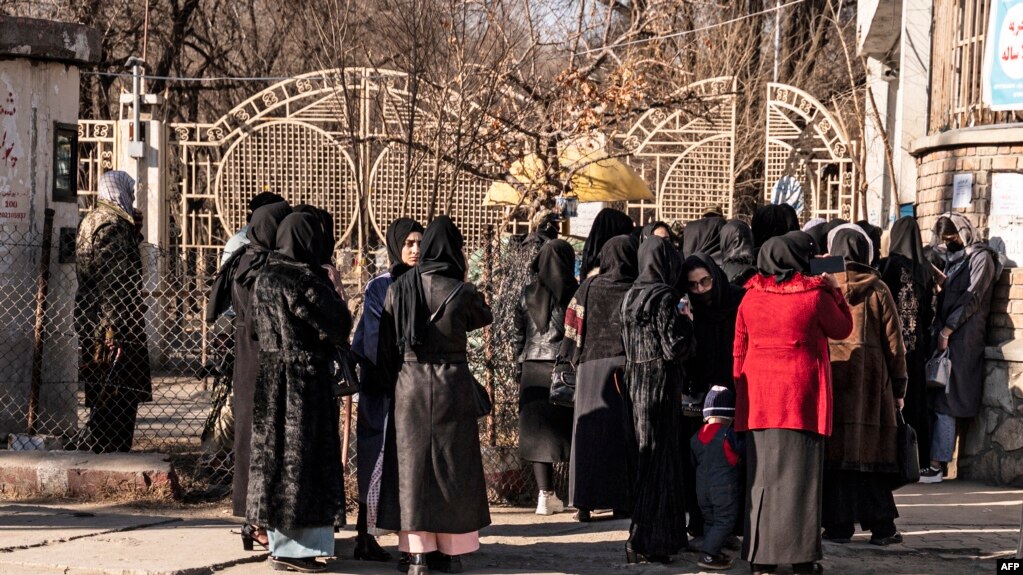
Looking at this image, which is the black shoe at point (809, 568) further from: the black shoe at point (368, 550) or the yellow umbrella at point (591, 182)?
the yellow umbrella at point (591, 182)

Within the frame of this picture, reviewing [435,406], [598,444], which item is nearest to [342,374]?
[435,406]

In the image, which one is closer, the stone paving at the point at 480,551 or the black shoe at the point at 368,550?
the stone paving at the point at 480,551

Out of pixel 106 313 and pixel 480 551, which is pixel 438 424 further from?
pixel 106 313

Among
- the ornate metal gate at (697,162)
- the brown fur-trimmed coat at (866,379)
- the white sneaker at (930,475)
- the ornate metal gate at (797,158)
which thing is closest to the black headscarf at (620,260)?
the brown fur-trimmed coat at (866,379)

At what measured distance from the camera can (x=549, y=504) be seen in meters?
7.89

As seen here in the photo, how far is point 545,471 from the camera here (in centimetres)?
792

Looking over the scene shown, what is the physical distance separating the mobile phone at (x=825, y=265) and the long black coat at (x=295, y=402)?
2.19 m

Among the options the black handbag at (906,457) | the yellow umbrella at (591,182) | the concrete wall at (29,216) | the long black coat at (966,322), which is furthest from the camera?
the yellow umbrella at (591,182)

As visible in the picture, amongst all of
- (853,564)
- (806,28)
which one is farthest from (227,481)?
(806,28)

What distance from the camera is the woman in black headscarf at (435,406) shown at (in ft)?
20.0

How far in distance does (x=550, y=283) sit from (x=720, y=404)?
1.71 meters

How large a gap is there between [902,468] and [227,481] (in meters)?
3.98

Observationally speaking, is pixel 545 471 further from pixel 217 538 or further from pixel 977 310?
pixel 977 310

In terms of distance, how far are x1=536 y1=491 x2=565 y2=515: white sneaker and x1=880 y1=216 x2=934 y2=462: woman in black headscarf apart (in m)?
2.29
